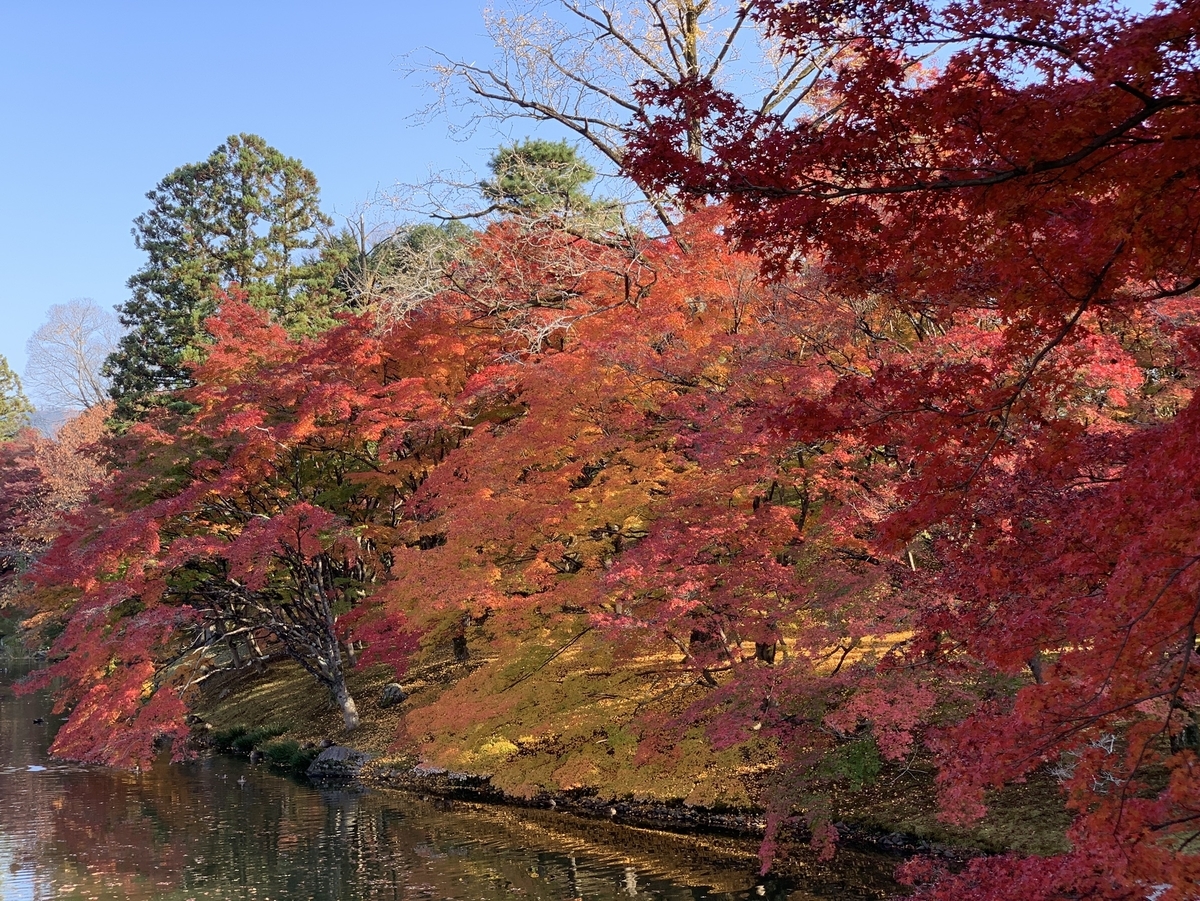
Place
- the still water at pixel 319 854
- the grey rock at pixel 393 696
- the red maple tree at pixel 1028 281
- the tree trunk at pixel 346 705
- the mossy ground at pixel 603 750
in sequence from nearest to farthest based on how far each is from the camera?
the red maple tree at pixel 1028 281, the still water at pixel 319 854, the mossy ground at pixel 603 750, the tree trunk at pixel 346 705, the grey rock at pixel 393 696

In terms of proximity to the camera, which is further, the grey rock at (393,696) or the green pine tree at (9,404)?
the green pine tree at (9,404)

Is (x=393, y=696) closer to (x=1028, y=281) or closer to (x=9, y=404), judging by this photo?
(x=1028, y=281)

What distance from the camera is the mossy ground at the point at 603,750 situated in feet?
33.6

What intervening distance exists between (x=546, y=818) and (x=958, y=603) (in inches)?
280

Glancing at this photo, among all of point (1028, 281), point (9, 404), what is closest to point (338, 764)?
point (1028, 281)

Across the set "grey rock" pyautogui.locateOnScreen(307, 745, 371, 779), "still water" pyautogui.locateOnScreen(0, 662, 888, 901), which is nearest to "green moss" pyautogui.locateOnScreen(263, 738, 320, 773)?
"grey rock" pyautogui.locateOnScreen(307, 745, 371, 779)

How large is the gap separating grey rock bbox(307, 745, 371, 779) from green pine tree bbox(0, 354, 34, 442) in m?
42.0

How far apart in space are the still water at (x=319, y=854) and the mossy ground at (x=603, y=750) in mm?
794

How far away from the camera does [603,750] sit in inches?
524

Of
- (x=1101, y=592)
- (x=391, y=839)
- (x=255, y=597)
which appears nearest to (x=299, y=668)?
(x=255, y=597)

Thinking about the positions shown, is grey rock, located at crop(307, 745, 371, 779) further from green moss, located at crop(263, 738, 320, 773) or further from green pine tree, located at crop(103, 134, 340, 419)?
green pine tree, located at crop(103, 134, 340, 419)

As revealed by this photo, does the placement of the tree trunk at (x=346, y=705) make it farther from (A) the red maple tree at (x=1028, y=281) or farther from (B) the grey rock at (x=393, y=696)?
(A) the red maple tree at (x=1028, y=281)

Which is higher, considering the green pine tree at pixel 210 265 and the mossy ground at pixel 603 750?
the green pine tree at pixel 210 265

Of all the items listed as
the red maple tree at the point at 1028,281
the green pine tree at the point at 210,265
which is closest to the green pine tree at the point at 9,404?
the green pine tree at the point at 210,265
